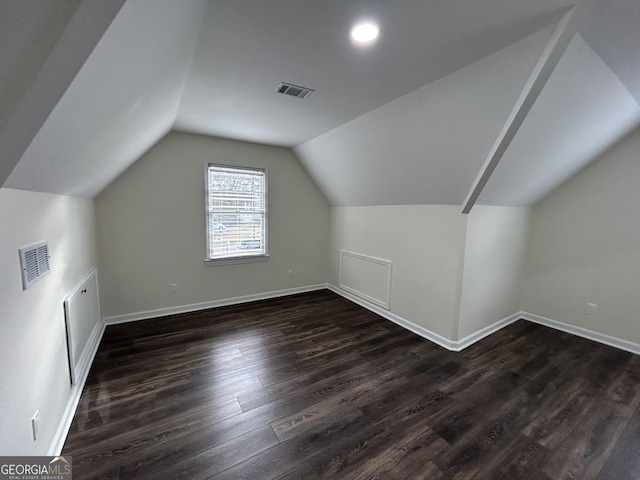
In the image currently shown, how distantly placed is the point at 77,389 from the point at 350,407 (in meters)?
2.08

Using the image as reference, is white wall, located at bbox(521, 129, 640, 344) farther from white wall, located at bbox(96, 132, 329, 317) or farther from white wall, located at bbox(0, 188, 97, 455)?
white wall, located at bbox(0, 188, 97, 455)

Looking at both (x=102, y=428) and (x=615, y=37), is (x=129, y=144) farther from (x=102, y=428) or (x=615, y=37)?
(x=615, y=37)

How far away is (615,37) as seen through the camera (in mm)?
1479

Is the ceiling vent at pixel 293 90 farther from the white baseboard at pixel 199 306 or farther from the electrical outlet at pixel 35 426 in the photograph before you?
the white baseboard at pixel 199 306

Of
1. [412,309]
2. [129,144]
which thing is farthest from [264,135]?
[412,309]

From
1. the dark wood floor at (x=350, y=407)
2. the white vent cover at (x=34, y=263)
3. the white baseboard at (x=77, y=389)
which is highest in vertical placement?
the white vent cover at (x=34, y=263)

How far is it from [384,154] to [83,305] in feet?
10.6

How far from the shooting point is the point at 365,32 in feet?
4.74

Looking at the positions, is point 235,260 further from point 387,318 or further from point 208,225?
point 387,318

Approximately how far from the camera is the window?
11.9 ft

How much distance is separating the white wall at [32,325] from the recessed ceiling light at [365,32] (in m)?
1.85

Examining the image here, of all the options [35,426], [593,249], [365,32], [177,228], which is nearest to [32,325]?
[35,426]

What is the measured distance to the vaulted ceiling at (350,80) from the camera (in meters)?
0.82

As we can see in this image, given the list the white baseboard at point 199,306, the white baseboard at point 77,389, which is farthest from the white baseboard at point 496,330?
the white baseboard at point 77,389
